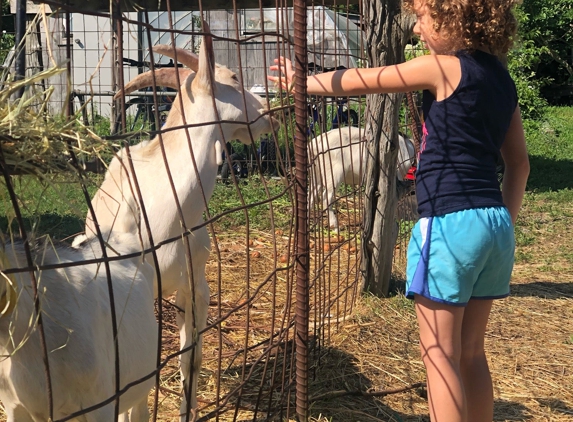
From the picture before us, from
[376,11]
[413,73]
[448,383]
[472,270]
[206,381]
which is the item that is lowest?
[206,381]

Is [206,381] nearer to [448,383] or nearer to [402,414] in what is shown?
[402,414]

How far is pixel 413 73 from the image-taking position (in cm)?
252

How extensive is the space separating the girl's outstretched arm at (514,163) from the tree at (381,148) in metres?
2.08

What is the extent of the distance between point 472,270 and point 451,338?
259mm

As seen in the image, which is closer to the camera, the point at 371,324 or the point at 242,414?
the point at 242,414

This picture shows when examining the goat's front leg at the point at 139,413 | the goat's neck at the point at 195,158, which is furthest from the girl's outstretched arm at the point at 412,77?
the goat's front leg at the point at 139,413

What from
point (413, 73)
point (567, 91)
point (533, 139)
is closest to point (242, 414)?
point (413, 73)

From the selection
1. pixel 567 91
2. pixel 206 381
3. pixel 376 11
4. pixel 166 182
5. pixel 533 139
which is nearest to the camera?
pixel 166 182

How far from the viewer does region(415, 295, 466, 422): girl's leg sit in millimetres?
2611

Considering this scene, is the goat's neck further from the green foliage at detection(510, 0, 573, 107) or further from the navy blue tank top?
the green foliage at detection(510, 0, 573, 107)

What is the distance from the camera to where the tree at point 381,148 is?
484cm

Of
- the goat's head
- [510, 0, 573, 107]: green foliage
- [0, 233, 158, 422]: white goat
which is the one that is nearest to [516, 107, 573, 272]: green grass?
[510, 0, 573, 107]: green foliage

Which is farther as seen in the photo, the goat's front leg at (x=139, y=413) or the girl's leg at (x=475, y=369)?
the goat's front leg at (x=139, y=413)

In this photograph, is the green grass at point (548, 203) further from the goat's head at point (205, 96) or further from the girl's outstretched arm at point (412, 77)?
the girl's outstretched arm at point (412, 77)
